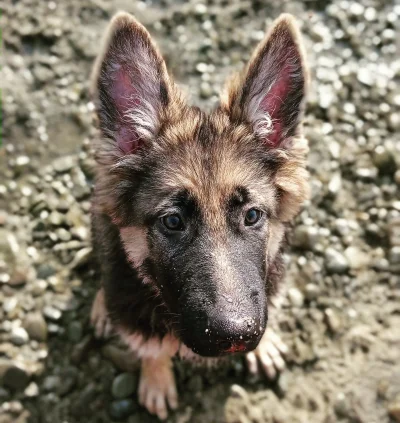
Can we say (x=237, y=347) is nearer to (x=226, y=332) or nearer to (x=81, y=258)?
(x=226, y=332)

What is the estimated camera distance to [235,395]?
412cm

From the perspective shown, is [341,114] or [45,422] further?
[341,114]

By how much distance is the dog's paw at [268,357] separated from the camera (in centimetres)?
418

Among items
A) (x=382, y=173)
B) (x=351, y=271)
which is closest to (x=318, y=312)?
(x=351, y=271)

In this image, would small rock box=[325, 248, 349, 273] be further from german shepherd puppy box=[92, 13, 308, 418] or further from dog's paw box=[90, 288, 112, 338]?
dog's paw box=[90, 288, 112, 338]

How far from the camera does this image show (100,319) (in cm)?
430

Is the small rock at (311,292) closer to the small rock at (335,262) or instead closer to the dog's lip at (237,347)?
the small rock at (335,262)

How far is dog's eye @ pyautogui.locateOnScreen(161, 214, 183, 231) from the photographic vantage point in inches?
119

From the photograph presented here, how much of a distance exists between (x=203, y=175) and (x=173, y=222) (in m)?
0.31

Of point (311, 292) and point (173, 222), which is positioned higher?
point (173, 222)

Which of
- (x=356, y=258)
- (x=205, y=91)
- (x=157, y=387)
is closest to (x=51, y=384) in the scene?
(x=157, y=387)

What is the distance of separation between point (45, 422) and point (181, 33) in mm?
3914

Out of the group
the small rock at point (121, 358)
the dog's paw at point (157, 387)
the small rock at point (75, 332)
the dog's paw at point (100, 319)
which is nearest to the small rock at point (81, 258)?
the dog's paw at point (100, 319)

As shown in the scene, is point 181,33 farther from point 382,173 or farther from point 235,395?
point 235,395
